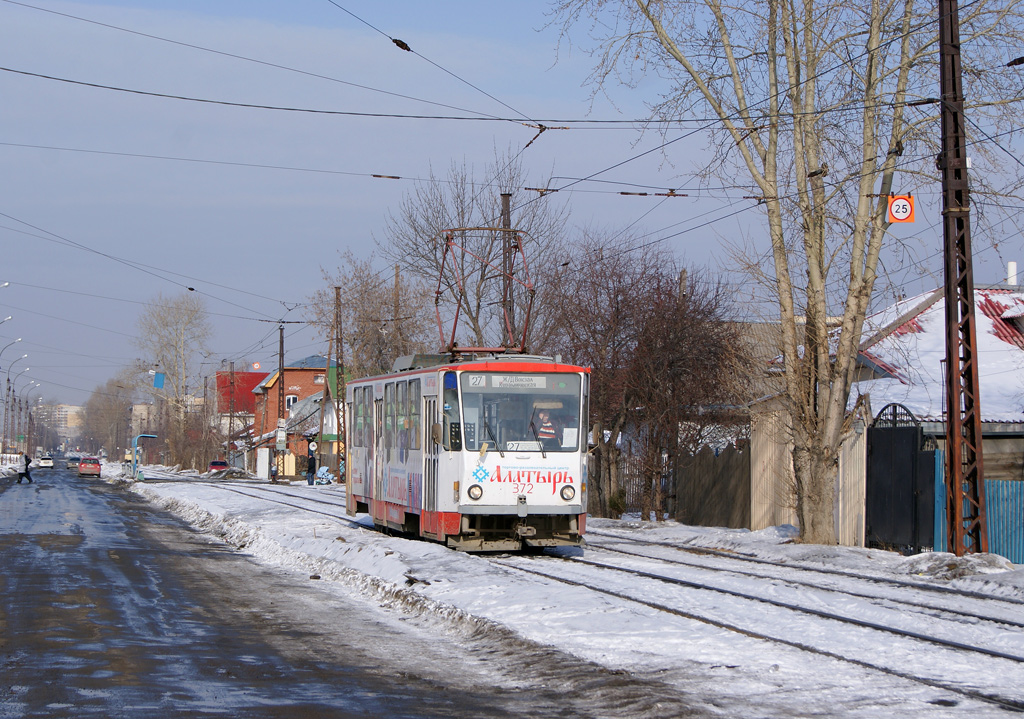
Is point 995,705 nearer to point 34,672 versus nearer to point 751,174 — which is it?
point 34,672

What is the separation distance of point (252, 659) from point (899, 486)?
14.0 metres

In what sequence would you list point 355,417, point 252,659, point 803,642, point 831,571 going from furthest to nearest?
point 355,417 < point 831,571 < point 803,642 < point 252,659

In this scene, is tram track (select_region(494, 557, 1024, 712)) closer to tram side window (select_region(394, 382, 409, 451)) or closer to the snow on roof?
tram side window (select_region(394, 382, 409, 451))

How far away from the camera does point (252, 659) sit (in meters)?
9.10

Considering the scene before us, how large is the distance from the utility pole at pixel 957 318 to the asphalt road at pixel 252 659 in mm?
9260

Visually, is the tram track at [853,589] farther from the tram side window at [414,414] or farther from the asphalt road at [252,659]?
the asphalt road at [252,659]

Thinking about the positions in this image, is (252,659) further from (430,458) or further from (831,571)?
(831,571)

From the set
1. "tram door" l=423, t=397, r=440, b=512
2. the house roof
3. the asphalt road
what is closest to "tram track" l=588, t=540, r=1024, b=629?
"tram door" l=423, t=397, r=440, b=512

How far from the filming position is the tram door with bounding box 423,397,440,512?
57.1 feet

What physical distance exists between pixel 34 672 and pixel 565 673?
13.4 feet

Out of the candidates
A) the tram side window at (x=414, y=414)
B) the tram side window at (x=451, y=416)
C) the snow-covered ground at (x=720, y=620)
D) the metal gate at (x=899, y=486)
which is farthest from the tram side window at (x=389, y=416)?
the metal gate at (x=899, y=486)

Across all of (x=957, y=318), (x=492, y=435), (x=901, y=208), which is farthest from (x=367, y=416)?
(x=957, y=318)

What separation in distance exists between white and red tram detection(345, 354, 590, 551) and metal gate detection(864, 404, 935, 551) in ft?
20.1

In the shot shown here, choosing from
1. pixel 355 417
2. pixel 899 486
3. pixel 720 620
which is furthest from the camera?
pixel 355 417
